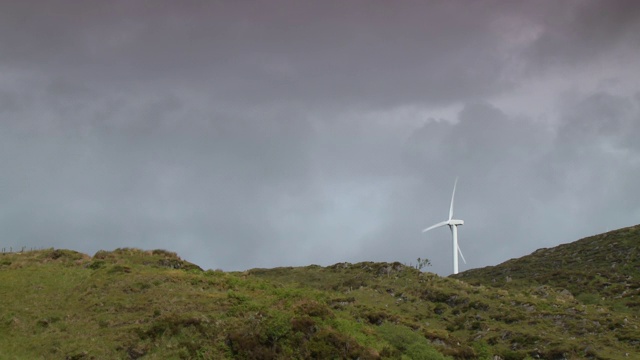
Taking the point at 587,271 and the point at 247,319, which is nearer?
the point at 247,319

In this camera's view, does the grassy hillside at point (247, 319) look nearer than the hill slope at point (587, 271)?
Yes

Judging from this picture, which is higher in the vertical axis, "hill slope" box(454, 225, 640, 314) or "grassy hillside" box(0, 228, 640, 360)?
"hill slope" box(454, 225, 640, 314)

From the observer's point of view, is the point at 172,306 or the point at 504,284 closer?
the point at 172,306

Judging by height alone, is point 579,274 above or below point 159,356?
above

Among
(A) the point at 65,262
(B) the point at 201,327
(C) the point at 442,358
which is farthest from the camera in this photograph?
(A) the point at 65,262

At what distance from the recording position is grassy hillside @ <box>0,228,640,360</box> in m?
41.5

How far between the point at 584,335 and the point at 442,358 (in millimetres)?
20786

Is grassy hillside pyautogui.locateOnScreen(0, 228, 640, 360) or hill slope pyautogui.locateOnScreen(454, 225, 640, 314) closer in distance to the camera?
grassy hillside pyautogui.locateOnScreen(0, 228, 640, 360)

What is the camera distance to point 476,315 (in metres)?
68.4

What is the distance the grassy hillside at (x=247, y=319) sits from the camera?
41.5 meters

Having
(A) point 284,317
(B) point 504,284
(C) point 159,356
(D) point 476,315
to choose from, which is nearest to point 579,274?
(B) point 504,284

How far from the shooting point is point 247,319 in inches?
1745

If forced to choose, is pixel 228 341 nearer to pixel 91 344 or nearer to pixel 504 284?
pixel 91 344

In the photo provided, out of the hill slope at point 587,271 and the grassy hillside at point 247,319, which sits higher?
the hill slope at point 587,271
